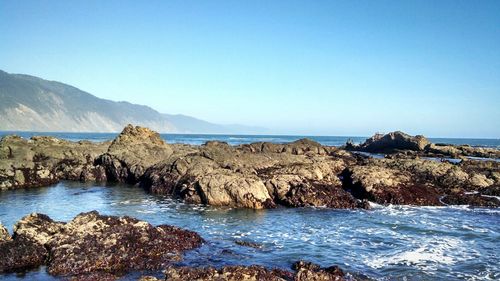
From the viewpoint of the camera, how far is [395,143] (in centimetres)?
6769

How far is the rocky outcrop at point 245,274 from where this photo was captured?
11.5 meters

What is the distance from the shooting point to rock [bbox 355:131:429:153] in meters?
63.6

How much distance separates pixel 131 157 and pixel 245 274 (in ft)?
86.0

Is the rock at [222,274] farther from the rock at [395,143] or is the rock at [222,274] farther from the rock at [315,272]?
the rock at [395,143]

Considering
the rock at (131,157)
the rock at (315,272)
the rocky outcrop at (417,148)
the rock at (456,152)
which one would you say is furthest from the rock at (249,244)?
the rock at (456,152)

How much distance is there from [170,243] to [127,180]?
835 inches

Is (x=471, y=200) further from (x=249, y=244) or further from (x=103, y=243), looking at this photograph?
(x=103, y=243)

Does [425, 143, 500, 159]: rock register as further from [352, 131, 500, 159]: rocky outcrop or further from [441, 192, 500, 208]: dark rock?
[441, 192, 500, 208]: dark rock

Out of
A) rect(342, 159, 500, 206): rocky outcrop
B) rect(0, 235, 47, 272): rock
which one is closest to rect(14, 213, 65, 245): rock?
rect(0, 235, 47, 272): rock

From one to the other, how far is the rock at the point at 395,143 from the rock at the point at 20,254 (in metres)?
59.9

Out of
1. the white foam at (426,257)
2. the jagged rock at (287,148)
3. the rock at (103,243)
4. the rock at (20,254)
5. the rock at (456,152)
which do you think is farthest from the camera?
the rock at (456,152)

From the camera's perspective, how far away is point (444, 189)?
29875mm

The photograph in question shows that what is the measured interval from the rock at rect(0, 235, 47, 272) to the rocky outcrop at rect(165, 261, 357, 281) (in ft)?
15.5

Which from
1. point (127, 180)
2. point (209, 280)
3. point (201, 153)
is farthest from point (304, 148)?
point (209, 280)
